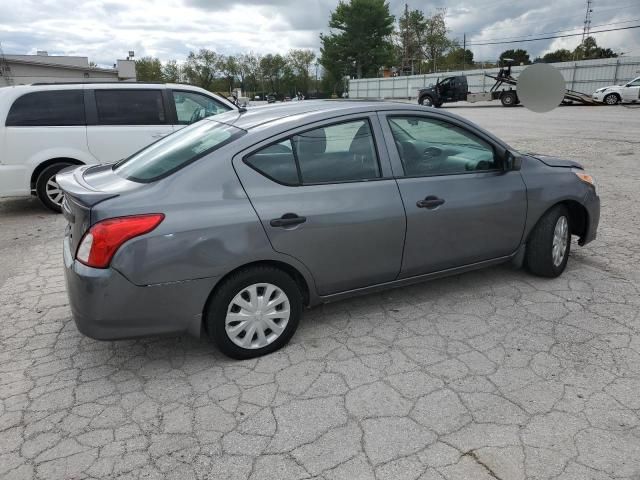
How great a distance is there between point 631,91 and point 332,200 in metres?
29.5

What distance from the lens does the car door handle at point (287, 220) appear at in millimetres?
3062

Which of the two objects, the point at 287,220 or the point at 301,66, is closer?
the point at 287,220

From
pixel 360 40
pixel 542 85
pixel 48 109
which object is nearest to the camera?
pixel 48 109

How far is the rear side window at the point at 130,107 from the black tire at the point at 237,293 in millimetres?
5265

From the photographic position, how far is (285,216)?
310 cm

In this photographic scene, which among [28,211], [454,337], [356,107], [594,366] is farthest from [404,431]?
[28,211]

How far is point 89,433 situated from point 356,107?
2.55m

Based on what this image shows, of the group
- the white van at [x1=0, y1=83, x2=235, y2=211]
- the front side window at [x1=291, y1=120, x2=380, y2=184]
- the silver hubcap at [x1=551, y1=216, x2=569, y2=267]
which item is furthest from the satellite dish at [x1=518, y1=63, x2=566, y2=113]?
the front side window at [x1=291, y1=120, x2=380, y2=184]

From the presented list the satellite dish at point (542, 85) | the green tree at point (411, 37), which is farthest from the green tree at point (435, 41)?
the satellite dish at point (542, 85)

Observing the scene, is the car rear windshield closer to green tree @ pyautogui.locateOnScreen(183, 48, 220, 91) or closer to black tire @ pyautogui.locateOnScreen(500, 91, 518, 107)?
black tire @ pyautogui.locateOnScreen(500, 91, 518, 107)

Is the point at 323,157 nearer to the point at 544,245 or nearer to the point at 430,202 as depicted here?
the point at 430,202

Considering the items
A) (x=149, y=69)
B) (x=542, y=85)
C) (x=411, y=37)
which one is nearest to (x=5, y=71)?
(x=542, y=85)

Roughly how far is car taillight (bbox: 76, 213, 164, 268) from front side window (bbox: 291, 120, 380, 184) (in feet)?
3.37

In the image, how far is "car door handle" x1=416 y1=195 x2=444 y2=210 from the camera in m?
3.56
